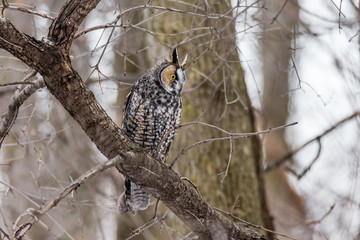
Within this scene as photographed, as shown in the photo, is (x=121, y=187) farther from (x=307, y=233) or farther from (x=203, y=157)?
(x=307, y=233)

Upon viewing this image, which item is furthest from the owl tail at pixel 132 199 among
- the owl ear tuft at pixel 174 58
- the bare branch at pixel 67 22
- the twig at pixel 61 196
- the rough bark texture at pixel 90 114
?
the bare branch at pixel 67 22

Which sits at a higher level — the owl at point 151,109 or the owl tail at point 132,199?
the owl at point 151,109

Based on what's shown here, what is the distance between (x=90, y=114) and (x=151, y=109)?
49.6 inches

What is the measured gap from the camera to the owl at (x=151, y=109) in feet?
12.0

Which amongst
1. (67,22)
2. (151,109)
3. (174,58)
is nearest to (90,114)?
(67,22)

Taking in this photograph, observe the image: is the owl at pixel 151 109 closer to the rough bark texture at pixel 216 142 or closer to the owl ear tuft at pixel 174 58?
the owl ear tuft at pixel 174 58

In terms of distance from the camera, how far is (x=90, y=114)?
242 cm

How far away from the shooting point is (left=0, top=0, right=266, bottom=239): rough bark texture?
2193 mm

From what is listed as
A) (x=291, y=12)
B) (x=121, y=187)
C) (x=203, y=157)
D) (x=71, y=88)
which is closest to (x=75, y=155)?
(x=121, y=187)

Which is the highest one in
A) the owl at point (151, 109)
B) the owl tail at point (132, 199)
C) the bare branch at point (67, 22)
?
the bare branch at point (67, 22)

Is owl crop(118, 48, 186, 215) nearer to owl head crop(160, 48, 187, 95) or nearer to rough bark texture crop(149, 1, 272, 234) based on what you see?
owl head crop(160, 48, 187, 95)

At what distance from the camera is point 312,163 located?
4.41 metres

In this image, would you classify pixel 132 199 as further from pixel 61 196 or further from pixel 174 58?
pixel 61 196

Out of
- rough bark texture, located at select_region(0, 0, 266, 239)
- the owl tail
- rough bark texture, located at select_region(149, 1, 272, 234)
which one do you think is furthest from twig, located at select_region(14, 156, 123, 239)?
rough bark texture, located at select_region(149, 1, 272, 234)
